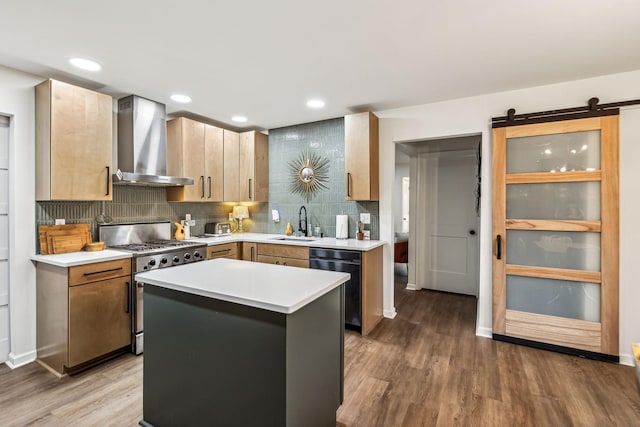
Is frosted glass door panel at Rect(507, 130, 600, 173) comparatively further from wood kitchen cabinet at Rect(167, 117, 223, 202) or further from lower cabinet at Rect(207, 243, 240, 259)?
wood kitchen cabinet at Rect(167, 117, 223, 202)

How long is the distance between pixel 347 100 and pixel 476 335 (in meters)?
2.75

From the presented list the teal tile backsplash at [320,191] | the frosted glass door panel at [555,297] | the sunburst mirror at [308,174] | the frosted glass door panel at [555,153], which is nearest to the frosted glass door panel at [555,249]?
the frosted glass door panel at [555,297]

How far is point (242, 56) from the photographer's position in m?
2.24

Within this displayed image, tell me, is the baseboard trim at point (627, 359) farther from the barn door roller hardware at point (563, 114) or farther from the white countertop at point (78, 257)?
the white countertop at point (78, 257)

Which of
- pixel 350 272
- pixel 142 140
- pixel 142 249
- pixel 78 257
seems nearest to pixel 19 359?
pixel 78 257

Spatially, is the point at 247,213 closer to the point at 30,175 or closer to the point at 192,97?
the point at 192,97

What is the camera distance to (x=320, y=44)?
2.06m

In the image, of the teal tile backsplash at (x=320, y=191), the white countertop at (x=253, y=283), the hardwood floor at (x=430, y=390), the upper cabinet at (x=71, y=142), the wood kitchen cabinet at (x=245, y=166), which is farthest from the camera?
the wood kitchen cabinet at (x=245, y=166)

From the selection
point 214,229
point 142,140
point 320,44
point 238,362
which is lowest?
point 238,362

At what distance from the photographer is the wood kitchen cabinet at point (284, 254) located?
3.43m

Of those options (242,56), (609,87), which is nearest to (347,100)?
(242,56)

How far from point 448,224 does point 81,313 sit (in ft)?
14.9

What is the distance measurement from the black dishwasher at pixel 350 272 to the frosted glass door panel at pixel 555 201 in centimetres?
156

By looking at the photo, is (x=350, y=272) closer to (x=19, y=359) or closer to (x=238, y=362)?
(x=238, y=362)
